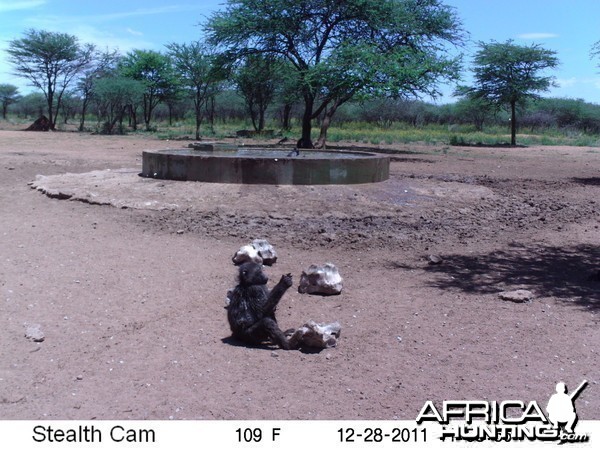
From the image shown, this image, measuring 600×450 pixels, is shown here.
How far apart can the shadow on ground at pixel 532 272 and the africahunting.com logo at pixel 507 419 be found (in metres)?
2.45

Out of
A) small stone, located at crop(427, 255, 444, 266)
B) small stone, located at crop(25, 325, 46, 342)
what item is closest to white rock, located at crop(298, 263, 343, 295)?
small stone, located at crop(427, 255, 444, 266)

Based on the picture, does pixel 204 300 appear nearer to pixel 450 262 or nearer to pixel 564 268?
pixel 450 262

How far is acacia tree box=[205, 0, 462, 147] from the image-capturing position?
22.3 metres

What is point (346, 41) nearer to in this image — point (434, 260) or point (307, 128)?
point (307, 128)

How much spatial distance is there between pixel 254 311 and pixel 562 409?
81.9 inches

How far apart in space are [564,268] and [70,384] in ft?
17.4

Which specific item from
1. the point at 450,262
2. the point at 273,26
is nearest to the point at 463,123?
the point at 273,26

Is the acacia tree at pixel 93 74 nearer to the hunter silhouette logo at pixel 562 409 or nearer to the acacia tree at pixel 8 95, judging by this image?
the acacia tree at pixel 8 95

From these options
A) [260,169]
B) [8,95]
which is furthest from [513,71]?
[8,95]

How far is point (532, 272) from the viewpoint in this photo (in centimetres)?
712

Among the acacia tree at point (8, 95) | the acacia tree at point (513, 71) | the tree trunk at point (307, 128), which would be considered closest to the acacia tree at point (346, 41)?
the tree trunk at point (307, 128)

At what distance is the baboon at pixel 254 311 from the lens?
4.71 meters

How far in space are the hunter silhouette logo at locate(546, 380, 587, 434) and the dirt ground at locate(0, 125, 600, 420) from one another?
16 centimetres

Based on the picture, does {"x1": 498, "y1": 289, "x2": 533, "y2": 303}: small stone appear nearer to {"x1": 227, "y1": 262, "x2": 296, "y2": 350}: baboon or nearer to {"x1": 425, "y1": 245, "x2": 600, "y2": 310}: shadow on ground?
{"x1": 425, "y1": 245, "x2": 600, "y2": 310}: shadow on ground
